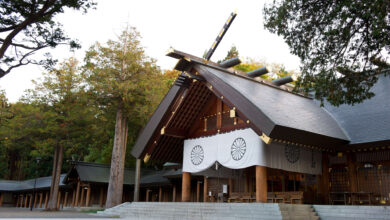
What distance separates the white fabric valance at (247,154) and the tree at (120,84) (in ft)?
24.5

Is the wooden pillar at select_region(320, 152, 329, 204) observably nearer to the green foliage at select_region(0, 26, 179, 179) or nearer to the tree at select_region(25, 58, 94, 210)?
the green foliage at select_region(0, 26, 179, 179)

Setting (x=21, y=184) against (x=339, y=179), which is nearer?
(x=339, y=179)

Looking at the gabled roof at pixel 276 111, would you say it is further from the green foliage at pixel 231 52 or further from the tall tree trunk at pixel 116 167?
the green foliage at pixel 231 52

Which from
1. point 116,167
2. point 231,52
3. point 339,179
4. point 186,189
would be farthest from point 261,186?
point 231,52

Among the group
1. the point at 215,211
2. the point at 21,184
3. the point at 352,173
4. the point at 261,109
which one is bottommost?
the point at 215,211

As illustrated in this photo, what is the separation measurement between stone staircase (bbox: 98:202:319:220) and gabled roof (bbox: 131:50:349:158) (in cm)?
219

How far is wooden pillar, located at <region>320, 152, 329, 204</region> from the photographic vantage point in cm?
1310

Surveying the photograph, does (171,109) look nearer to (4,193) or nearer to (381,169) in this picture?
(381,169)

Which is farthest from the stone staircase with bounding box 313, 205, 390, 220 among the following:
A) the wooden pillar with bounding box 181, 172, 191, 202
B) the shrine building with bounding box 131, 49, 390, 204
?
the wooden pillar with bounding box 181, 172, 191, 202

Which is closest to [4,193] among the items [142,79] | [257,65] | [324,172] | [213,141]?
[142,79]

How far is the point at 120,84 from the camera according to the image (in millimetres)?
20609

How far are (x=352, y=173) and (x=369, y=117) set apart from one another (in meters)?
2.23

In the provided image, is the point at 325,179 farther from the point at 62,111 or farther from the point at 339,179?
the point at 62,111

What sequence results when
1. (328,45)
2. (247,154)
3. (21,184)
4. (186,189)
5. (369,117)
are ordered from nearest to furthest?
(328,45) < (247,154) < (369,117) < (186,189) < (21,184)
